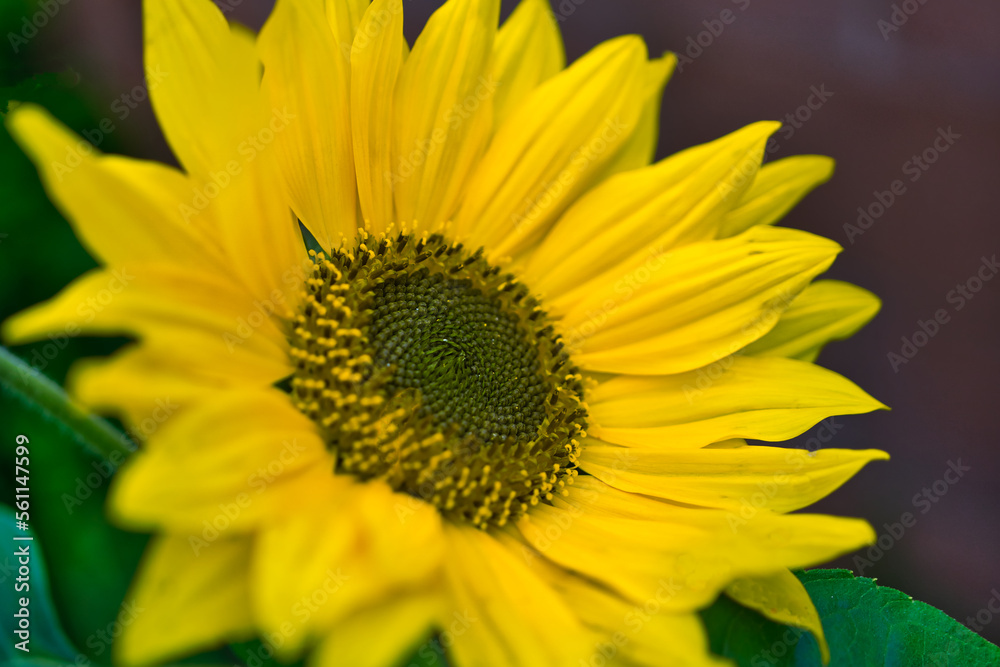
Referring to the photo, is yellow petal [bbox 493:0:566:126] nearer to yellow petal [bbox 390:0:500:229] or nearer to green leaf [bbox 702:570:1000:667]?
yellow petal [bbox 390:0:500:229]

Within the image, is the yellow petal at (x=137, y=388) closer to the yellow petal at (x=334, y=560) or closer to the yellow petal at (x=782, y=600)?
the yellow petal at (x=334, y=560)

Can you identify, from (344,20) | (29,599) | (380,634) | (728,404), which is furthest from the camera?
(728,404)

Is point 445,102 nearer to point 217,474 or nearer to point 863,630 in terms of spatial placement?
point 217,474

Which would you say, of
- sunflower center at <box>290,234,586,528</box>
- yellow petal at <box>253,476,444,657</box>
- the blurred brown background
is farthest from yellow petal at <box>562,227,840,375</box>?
the blurred brown background

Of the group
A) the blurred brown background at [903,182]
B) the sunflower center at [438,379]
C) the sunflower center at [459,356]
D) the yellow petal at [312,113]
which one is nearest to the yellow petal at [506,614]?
the sunflower center at [438,379]

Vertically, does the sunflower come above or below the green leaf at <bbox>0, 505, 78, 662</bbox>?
above

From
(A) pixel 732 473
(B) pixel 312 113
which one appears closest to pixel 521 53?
(B) pixel 312 113
